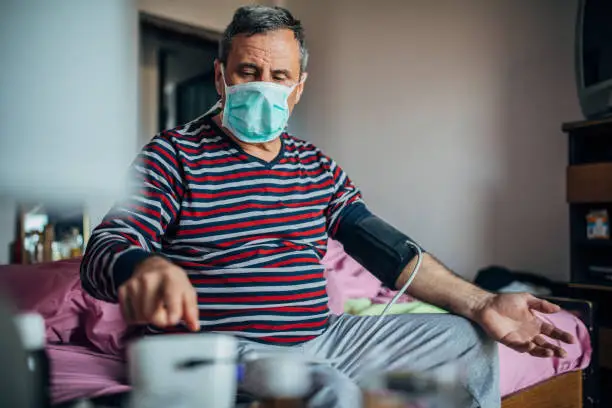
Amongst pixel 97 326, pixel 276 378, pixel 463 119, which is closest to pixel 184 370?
pixel 276 378

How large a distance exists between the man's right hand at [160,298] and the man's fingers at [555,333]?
498 mm

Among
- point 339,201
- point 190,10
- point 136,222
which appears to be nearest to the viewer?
point 136,222

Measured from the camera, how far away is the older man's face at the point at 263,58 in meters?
0.85

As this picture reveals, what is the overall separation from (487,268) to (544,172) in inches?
16.6

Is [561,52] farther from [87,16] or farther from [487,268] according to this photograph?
[87,16]

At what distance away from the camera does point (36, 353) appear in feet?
1.13

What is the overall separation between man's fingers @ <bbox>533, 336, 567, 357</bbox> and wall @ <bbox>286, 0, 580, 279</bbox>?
1.45 metres

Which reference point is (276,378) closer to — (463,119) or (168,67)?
(463,119)

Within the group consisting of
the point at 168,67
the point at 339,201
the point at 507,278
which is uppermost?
the point at 168,67

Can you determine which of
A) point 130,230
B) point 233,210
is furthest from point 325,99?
point 130,230

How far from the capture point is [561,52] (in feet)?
7.10

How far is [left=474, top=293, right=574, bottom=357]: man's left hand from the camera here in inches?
29.4

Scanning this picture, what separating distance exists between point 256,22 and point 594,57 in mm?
1399

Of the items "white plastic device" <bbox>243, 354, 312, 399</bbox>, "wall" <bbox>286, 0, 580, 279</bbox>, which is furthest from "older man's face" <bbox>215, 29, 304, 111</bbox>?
"wall" <bbox>286, 0, 580, 279</bbox>
